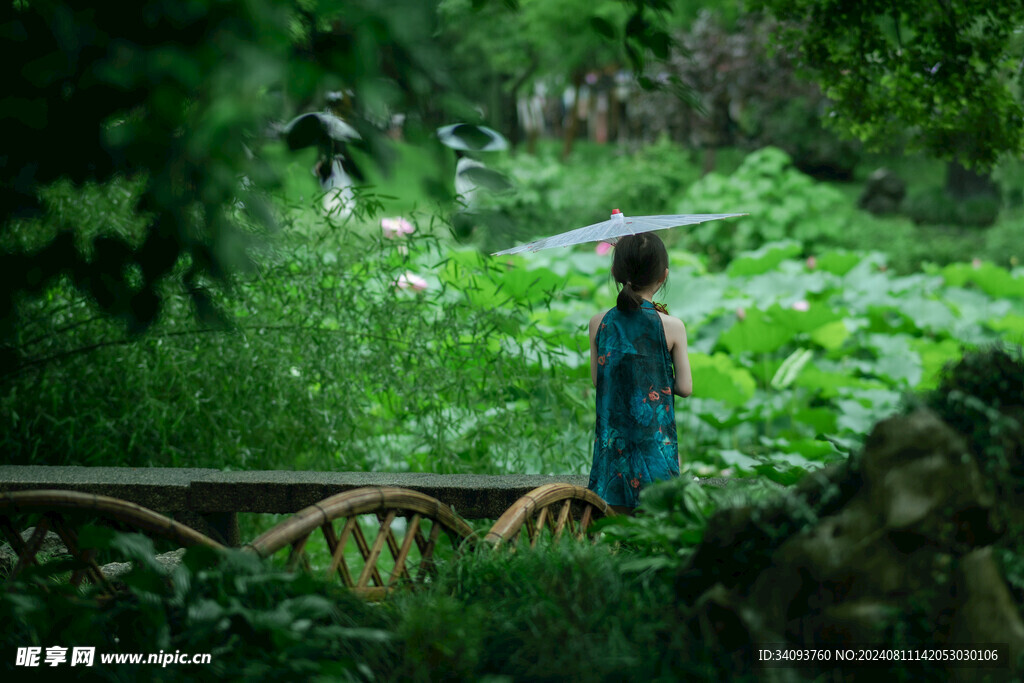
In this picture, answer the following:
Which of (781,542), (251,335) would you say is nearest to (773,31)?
(251,335)

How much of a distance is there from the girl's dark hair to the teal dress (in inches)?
1.8

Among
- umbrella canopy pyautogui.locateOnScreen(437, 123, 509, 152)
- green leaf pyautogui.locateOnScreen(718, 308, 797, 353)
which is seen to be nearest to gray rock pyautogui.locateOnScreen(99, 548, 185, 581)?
umbrella canopy pyautogui.locateOnScreen(437, 123, 509, 152)

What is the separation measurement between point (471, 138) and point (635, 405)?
4.62 ft

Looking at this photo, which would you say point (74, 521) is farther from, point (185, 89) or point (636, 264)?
point (636, 264)

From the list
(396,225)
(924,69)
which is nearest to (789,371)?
(396,225)

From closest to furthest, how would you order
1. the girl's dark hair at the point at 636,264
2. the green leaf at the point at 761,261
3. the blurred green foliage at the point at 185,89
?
the blurred green foliage at the point at 185,89
the girl's dark hair at the point at 636,264
the green leaf at the point at 761,261

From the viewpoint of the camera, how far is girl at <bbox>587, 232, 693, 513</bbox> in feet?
8.51

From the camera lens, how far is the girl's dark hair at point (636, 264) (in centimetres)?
256

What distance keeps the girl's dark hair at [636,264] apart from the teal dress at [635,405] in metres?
0.05

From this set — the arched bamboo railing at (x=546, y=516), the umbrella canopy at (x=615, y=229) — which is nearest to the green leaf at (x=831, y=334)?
the umbrella canopy at (x=615, y=229)

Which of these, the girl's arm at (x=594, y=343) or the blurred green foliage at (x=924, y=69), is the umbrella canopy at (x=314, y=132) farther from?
the blurred green foliage at (x=924, y=69)

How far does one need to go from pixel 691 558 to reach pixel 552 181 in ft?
40.9

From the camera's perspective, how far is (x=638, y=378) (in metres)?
2.60

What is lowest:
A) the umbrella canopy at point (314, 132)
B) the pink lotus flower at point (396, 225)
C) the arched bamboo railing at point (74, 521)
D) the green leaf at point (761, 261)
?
the arched bamboo railing at point (74, 521)
